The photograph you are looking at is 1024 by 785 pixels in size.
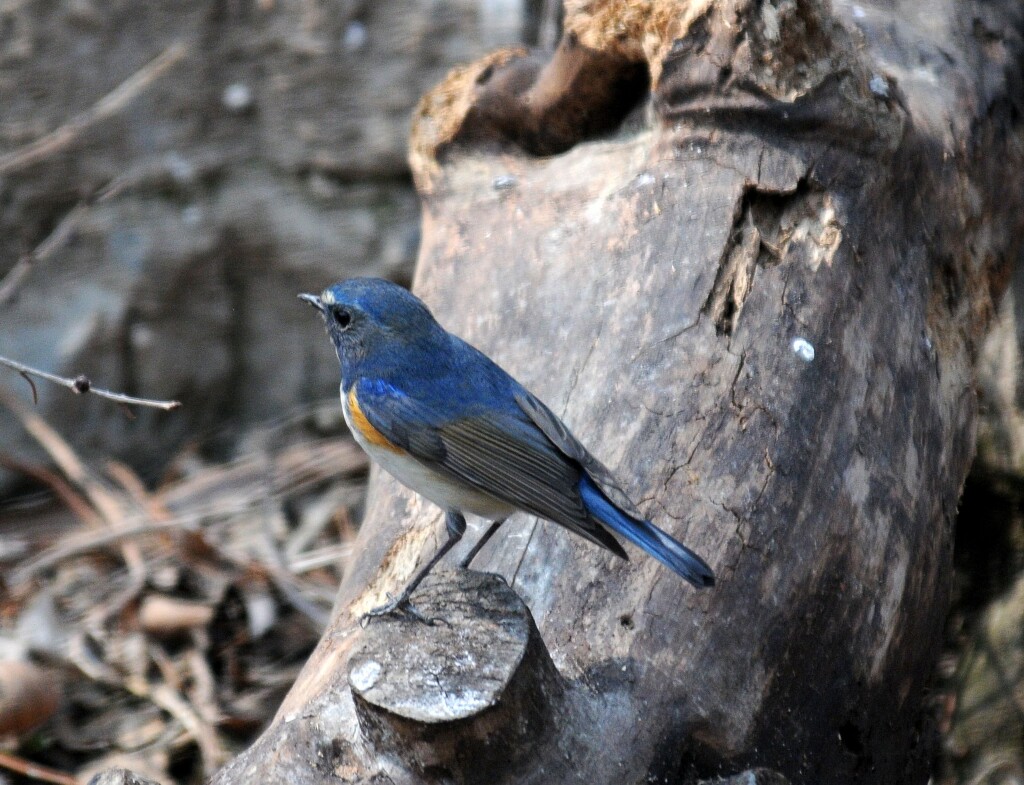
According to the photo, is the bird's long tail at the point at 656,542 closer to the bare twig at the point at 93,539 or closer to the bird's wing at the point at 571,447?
the bird's wing at the point at 571,447

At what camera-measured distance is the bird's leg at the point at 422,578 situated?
2.75 m

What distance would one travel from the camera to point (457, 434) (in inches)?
132

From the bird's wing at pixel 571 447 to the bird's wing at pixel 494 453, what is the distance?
0.03 meters

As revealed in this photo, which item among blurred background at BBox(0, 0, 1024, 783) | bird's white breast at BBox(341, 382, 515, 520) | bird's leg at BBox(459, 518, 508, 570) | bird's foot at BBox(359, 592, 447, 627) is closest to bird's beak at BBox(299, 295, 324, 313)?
bird's white breast at BBox(341, 382, 515, 520)

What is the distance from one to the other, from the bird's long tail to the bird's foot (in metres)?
0.47

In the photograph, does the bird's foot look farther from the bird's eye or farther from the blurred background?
the blurred background

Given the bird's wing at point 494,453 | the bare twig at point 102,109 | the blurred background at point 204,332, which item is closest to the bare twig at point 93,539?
the blurred background at point 204,332

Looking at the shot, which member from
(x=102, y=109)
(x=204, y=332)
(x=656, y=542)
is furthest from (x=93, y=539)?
(x=656, y=542)

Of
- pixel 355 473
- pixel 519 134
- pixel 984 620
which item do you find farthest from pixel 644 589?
pixel 355 473

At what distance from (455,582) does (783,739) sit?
83 cm

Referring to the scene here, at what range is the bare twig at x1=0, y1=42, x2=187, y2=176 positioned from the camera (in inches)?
194

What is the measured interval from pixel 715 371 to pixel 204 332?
10.6ft

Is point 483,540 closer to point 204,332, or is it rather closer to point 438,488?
point 438,488

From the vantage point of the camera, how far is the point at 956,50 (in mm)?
4055
